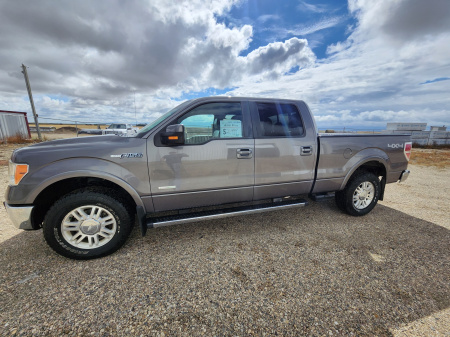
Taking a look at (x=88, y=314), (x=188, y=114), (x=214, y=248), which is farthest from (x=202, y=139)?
(x=88, y=314)

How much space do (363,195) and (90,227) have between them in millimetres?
4171

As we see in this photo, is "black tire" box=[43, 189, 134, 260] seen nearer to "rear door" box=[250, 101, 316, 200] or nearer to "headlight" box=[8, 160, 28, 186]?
"headlight" box=[8, 160, 28, 186]

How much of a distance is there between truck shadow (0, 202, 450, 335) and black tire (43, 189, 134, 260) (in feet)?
0.52

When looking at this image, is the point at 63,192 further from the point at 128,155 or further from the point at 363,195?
the point at 363,195

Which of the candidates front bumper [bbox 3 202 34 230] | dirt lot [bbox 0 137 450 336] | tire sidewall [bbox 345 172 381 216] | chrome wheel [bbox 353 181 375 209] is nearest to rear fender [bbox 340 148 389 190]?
tire sidewall [bbox 345 172 381 216]

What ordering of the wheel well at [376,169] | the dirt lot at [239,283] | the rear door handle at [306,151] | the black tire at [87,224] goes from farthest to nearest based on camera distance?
1. the wheel well at [376,169]
2. the rear door handle at [306,151]
3. the black tire at [87,224]
4. the dirt lot at [239,283]

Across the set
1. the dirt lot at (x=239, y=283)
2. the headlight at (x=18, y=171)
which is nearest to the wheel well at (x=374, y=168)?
the dirt lot at (x=239, y=283)

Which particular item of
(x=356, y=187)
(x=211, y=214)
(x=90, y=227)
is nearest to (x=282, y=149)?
(x=211, y=214)

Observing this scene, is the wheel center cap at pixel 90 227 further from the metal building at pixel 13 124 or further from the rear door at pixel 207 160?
the metal building at pixel 13 124

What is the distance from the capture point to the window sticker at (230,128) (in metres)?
2.76

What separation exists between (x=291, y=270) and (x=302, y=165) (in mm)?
1482

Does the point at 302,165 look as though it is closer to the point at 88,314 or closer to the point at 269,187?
the point at 269,187

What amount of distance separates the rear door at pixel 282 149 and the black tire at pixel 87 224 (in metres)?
1.81

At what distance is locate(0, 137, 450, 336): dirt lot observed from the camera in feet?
5.41
